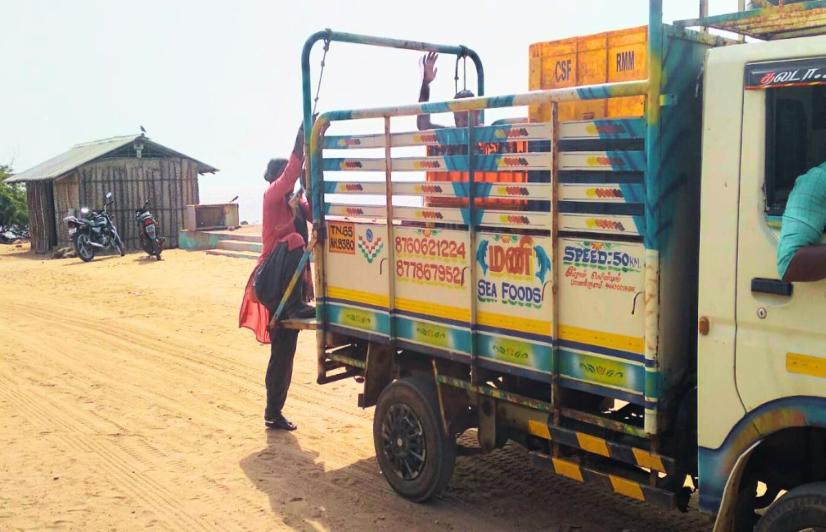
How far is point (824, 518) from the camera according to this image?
3.09 metres

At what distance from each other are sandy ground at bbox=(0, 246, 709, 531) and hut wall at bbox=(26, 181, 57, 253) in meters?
14.1

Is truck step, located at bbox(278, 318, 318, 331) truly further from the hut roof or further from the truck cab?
the hut roof

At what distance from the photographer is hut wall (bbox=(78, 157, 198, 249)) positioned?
22859 mm

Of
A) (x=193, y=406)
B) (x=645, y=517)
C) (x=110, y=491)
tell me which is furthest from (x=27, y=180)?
(x=645, y=517)

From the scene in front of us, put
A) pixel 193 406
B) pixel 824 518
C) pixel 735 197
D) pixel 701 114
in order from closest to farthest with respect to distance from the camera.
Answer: pixel 824 518 < pixel 735 197 < pixel 701 114 < pixel 193 406

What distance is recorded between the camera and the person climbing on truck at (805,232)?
2.98m

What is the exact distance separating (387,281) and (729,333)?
2.30 m

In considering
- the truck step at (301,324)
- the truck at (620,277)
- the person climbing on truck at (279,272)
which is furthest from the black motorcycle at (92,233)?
the truck at (620,277)

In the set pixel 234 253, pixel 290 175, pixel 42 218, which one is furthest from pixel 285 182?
pixel 42 218

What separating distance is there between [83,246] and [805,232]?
1941cm

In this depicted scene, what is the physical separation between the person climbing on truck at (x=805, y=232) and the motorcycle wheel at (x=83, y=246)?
19.3m

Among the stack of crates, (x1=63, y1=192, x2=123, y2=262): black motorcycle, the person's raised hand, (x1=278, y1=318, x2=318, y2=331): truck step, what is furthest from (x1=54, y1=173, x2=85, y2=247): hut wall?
the stack of crates

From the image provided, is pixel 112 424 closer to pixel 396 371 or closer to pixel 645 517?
pixel 396 371

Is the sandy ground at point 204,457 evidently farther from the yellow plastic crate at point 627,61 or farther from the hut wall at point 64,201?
the hut wall at point 64,201
